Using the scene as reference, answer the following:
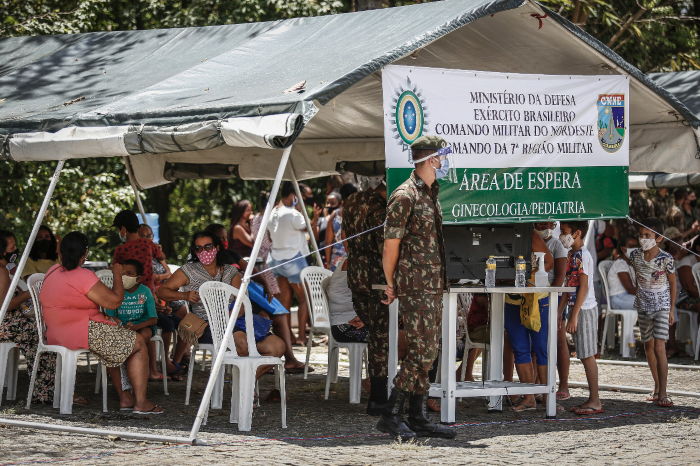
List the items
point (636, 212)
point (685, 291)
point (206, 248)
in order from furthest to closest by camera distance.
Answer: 1. point (636, 212)
2. point (685, 291)
3. point (206, 248)

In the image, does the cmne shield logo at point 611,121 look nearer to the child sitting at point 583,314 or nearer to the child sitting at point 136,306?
the child sitting at point 583,314

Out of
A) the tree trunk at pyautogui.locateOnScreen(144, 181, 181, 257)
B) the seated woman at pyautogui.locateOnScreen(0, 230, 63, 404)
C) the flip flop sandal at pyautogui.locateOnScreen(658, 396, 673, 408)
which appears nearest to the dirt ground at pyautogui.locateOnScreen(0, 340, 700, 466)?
the flip flop sandal at pyautogui.locateOnScreen(658, 396, 673, 408)

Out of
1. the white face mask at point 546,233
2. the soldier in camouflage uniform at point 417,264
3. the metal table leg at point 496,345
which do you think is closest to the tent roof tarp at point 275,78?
the soldier in camouflage uniform at point 417,264

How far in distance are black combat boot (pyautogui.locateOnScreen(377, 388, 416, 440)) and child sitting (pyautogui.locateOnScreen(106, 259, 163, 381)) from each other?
2.61 m

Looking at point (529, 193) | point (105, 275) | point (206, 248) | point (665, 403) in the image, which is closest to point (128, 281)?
point (206, 248)

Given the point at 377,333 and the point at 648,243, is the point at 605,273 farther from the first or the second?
the point at 377,333

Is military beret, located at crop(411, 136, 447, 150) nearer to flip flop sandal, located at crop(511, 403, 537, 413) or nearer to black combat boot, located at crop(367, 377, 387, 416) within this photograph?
black combat boot, located at crop(367, 377, 387, 416)

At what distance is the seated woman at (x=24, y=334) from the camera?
757 cm

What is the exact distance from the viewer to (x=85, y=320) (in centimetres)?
706

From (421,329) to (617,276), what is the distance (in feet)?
18.9

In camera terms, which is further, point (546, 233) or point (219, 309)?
point (546, 233)

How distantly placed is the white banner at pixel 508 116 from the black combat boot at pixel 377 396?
1.70 metres

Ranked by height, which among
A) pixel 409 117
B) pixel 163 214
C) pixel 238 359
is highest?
pixel 163 214

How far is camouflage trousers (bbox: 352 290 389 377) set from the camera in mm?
7070
